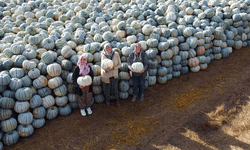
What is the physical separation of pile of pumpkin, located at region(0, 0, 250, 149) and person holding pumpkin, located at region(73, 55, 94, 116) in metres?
0.38

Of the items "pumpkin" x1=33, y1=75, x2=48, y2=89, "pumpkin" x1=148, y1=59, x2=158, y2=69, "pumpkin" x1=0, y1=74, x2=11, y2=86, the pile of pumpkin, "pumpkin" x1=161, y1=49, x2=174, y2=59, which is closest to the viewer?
"pumpkin" x1=0, y1=74, x2=11, y2=86

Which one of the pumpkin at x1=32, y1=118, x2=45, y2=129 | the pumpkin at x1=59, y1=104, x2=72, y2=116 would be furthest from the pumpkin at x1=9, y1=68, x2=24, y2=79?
the pumpkin at x1=59, y1=104, x2=72, y2=116

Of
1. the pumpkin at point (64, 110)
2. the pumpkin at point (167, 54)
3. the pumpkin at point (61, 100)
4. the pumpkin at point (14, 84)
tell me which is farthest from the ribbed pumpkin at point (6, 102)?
the pumpkin at point (167, 54)

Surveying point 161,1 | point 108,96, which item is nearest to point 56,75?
point 108,96

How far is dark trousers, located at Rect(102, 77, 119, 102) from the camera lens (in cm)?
769

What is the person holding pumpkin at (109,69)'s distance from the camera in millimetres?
7281

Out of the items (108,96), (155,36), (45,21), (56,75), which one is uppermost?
(45,21)

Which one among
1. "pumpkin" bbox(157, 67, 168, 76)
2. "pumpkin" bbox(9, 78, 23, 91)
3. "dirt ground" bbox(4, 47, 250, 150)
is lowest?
"dirt ground" bbox(4, 47, 250, 150)

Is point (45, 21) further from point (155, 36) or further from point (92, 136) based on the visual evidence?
point (92, 136)

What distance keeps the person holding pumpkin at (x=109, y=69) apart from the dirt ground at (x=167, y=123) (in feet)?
2.25

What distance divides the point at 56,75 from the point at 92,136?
2.14 metres

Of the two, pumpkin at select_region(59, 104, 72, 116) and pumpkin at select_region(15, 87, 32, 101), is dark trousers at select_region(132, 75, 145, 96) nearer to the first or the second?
pumpkin at select_region(59, 104, 72, 116)

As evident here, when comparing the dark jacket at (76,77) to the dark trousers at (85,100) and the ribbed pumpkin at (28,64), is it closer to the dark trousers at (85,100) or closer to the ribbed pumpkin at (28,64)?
the dark trousers at (85,100)

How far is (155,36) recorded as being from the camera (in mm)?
9008
